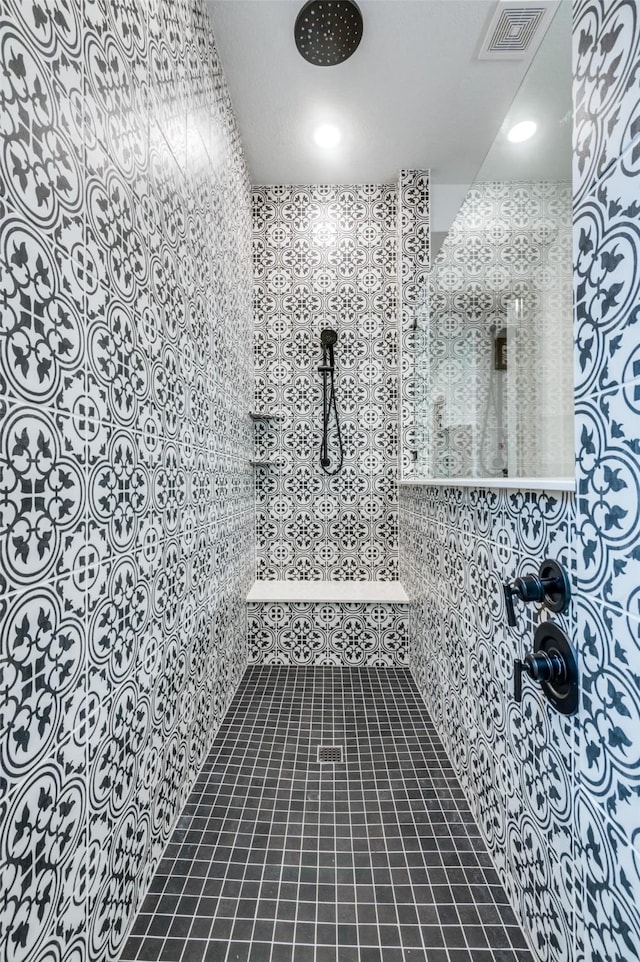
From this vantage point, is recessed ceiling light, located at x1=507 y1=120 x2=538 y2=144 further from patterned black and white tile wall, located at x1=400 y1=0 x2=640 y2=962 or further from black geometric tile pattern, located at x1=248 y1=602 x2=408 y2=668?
black geometric tile pattern, located at x1=248 y1=602 x2=408 y2=668

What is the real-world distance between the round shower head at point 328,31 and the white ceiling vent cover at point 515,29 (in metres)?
0.50

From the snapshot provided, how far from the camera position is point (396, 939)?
2.78ft

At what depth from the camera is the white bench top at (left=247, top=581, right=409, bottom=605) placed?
2109 millimetres

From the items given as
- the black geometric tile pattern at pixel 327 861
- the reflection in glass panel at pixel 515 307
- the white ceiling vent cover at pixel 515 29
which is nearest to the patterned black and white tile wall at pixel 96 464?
the black geometric tile pattern at pixel 327 861

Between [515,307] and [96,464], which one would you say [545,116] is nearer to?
[515,307]

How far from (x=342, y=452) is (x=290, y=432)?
32 cm

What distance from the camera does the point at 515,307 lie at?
137 centimetres

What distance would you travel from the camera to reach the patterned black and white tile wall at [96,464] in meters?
0.56

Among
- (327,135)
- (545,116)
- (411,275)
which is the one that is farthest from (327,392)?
(545,116)

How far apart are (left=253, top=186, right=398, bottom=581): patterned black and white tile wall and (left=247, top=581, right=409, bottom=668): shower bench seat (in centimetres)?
40

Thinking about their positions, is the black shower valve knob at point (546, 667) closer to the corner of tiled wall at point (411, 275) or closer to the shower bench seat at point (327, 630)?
the shower bench seat at point (327, 630)

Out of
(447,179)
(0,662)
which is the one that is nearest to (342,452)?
(447,179)

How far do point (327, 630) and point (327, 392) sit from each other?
1297mm

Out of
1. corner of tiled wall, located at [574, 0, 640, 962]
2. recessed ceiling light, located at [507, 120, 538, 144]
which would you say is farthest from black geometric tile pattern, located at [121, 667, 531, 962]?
recessed ceiling light, located at [507, 120, 538, 144]
